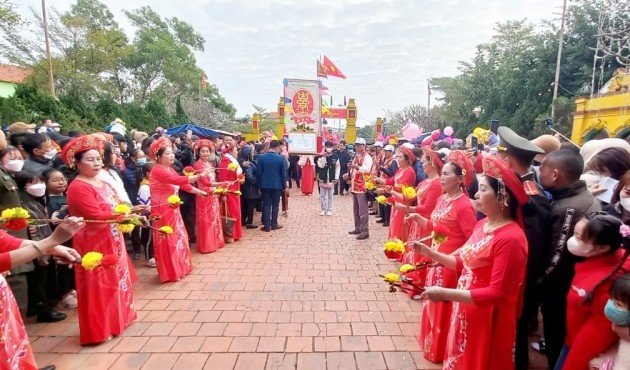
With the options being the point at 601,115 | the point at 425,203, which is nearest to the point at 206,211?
the point at 425,203

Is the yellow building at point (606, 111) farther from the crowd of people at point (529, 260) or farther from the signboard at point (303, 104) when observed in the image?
the crowd of people at point (529, 260)

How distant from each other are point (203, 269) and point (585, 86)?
77.6 ft

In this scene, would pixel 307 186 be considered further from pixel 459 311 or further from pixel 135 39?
pixel 135 39

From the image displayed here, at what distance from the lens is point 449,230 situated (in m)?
2.91

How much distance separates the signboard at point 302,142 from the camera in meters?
11.7

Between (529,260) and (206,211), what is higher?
Result: (529,260)

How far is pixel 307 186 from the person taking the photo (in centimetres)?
1310

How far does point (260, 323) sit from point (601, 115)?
18.2 meters

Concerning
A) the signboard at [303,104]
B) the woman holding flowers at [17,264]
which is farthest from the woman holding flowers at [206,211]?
the signboard at [303,104]

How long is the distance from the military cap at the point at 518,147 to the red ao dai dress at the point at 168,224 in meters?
3.78

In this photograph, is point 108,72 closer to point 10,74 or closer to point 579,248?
point 10,74

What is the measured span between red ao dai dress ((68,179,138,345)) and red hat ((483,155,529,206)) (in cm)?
294

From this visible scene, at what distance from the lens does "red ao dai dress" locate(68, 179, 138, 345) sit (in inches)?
119

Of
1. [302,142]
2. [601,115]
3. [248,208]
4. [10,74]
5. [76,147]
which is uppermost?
[10,74]
